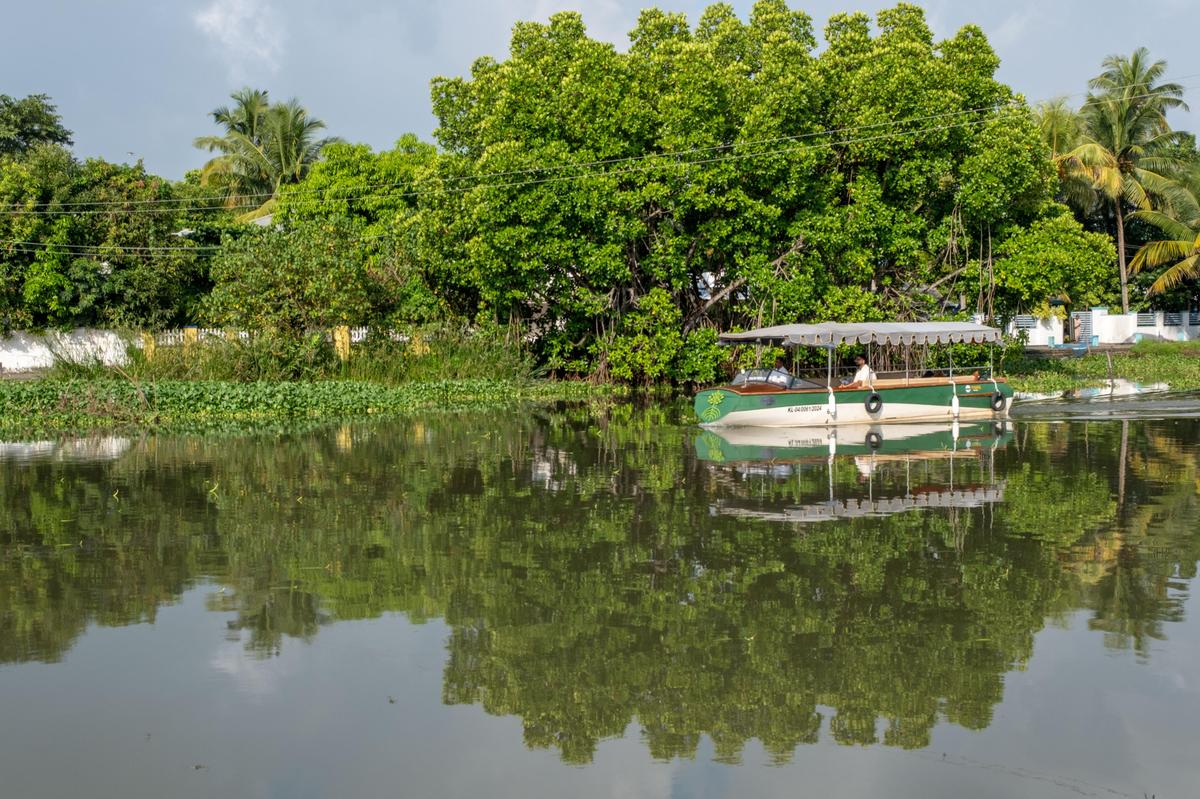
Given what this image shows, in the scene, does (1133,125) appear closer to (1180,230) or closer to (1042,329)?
(1180,230)

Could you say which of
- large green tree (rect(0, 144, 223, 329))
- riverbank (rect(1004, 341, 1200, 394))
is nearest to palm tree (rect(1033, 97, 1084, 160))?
riverbank (rect(1004, 341, 1200, 394))

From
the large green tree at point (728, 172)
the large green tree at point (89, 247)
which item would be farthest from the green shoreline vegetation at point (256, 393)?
the large green tree at point (89, 247)

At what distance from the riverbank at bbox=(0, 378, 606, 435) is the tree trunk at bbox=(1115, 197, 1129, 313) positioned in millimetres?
36190

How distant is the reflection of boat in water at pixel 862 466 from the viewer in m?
14.0

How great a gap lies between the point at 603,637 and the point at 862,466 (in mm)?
10292

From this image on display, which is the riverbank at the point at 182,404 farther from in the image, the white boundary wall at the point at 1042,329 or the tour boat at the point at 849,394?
the white boundary wall at the point at 1042,329

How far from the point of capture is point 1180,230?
51.9 m

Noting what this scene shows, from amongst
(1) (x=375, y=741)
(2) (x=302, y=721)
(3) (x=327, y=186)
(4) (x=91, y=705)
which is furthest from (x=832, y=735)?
(3) (x=327, y=186)

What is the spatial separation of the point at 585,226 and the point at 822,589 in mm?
26614

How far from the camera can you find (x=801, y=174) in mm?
34281

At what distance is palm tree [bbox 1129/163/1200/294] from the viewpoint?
5184cm

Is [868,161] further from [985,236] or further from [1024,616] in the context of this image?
[1024,616]

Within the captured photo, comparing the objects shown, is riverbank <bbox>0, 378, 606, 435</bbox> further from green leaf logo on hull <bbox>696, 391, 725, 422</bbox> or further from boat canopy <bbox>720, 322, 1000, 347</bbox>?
boat canopy <bbox>720, 322, 1000, 347</bbox>

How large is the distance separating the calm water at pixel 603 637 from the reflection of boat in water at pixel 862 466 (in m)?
0.13
